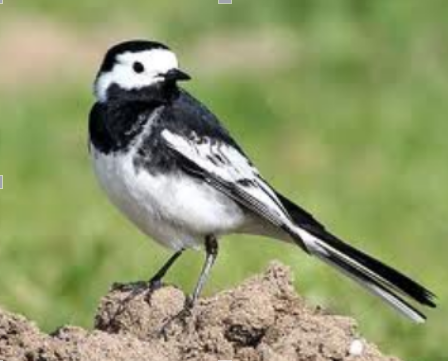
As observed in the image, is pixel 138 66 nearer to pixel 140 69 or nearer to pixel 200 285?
pixel 140 69

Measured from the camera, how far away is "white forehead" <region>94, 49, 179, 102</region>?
26.3 feet

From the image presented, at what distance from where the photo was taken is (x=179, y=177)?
7.86 meters

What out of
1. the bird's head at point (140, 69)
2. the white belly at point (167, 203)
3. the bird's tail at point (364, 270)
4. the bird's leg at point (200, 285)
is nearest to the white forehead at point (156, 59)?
the bird's head at point (140, 69)

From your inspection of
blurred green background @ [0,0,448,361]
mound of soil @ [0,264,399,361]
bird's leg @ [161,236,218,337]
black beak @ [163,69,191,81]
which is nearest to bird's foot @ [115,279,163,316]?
mound of soil @ [0,264,399,361]

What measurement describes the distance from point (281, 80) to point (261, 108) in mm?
1287

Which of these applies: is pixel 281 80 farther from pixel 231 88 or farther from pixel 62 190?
pixel 62 190

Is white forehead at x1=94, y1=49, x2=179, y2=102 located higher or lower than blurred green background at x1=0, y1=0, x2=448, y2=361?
lower

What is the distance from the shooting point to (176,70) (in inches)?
315

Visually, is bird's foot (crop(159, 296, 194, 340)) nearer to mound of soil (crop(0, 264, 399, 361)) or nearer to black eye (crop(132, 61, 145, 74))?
mound of soil (crop(0, 264, 399, 361))

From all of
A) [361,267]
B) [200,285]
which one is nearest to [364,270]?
[361,267]

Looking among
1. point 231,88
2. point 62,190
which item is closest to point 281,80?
Answer: point 231,88

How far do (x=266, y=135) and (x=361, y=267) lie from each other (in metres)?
7.21

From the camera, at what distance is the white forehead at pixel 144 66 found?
8.01m

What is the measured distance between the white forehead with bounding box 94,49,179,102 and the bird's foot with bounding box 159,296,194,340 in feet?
3.23
